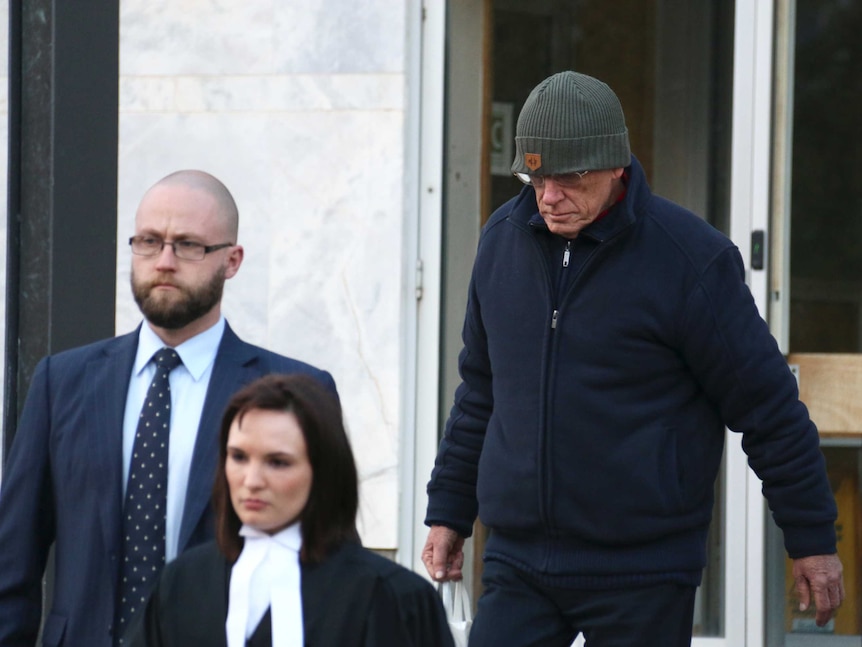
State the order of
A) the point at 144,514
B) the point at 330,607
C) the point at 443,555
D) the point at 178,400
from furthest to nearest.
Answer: the point at 443,555, the point at 178,400, the point at 144,514, the point at 330,607

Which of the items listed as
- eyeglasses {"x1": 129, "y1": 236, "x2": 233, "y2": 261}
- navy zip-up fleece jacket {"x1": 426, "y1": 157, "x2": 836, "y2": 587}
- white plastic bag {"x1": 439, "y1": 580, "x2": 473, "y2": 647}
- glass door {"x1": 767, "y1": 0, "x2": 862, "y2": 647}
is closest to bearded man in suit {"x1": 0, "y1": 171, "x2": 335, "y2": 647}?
eyeglasses {"x1": 129, "y1": 236, "x2": 233, "y2": 261}

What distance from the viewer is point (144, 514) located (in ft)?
10.4

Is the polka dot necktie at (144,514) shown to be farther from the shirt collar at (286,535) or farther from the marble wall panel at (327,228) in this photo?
the marble wall panel at (327,228)

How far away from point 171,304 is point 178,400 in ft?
0.67

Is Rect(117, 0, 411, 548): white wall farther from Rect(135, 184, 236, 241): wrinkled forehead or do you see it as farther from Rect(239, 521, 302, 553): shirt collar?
Rect(239, 521, 302, 553): shirt collar

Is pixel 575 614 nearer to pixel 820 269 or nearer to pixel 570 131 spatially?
pixel 570 131

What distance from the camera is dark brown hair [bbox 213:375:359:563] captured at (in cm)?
274

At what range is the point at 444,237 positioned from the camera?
592cm

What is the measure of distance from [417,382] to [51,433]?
104 inches

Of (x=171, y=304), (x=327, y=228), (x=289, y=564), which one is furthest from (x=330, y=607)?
(x=327, y=228)

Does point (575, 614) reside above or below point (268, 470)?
below

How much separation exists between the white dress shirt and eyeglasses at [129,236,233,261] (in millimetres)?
167

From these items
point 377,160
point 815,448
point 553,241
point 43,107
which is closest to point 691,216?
point 553,241

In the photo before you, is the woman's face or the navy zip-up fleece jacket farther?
the navy zip-up fleece jacket
